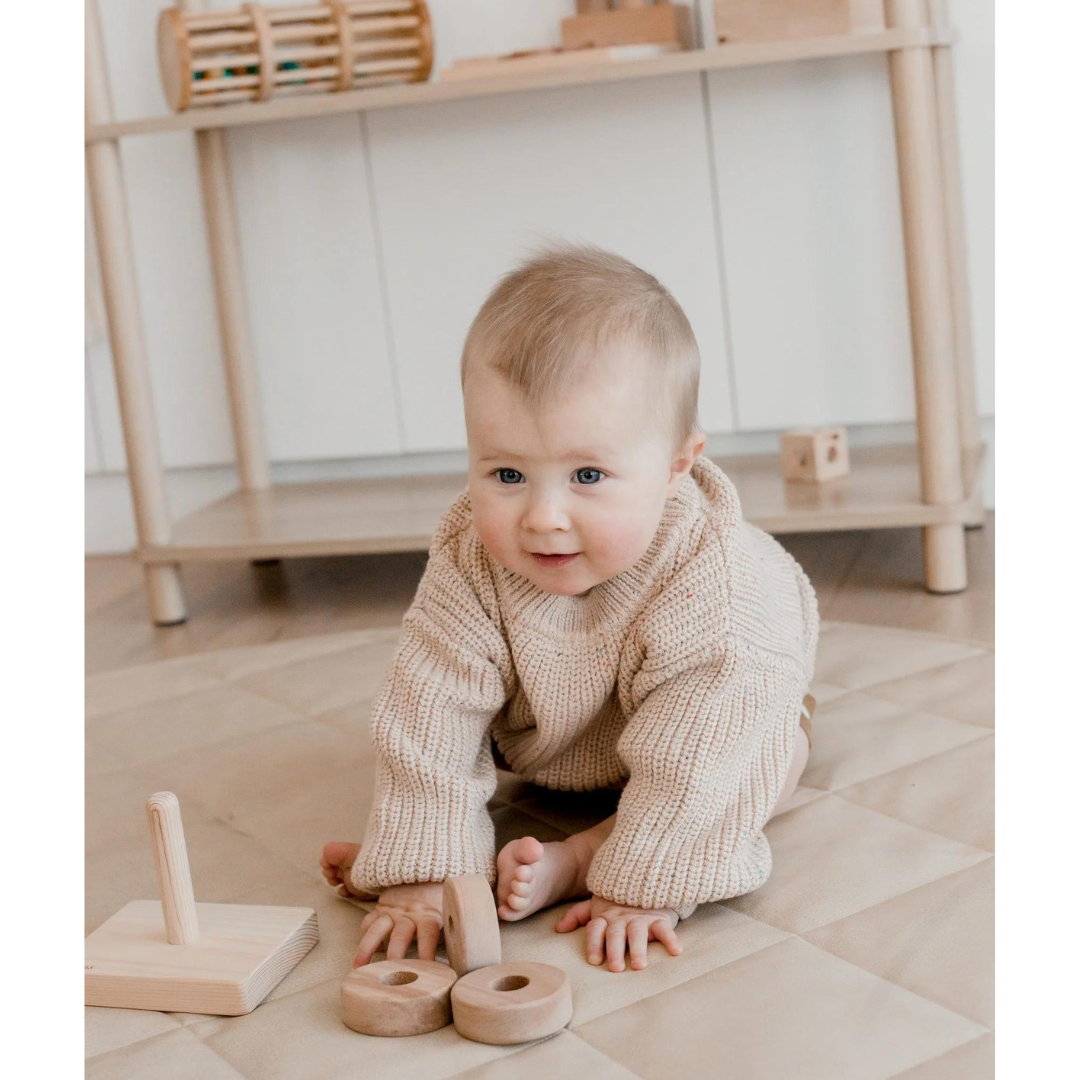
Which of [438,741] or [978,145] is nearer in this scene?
[438,741]

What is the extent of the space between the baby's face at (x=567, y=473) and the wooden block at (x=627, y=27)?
858mm

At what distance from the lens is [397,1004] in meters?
0.67

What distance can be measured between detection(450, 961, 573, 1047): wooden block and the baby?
0.22 ft

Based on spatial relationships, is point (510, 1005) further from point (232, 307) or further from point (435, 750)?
point (232, 307)

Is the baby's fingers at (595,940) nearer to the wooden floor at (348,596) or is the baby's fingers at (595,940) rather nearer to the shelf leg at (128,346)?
the wooden floor at (348,596)

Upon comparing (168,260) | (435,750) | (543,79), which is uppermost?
(543,79)

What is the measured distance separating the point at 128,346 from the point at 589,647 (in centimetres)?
89

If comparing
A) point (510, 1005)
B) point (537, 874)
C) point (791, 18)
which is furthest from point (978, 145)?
point (510, 1005)

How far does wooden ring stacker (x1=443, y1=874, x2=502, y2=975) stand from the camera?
2.29ft

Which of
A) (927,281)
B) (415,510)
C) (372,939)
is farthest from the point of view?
(415,510)

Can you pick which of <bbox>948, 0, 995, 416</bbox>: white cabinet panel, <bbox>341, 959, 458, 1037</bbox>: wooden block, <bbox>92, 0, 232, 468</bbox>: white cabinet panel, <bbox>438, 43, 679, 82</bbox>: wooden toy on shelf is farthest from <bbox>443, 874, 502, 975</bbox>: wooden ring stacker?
<bbox>92, 0, 232, 468</bbox>: white cabinet panel
